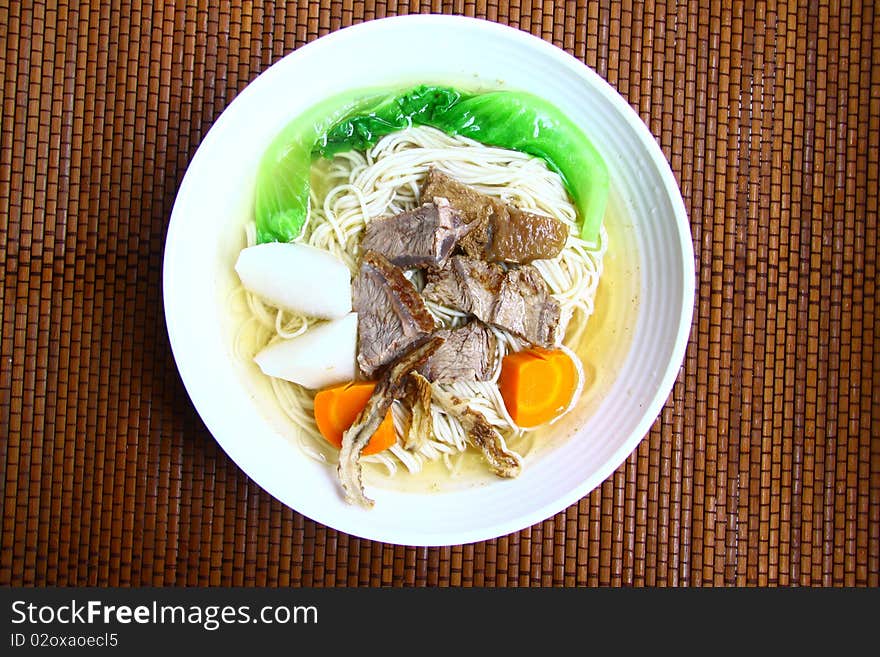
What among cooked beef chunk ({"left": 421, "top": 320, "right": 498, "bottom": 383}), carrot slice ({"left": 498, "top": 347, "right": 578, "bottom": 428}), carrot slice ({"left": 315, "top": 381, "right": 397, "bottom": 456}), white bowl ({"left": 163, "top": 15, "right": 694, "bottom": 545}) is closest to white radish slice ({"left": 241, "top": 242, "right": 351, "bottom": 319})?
white bowl ({"left": 163, "top": 15, "right": 694, "bottom": 545})

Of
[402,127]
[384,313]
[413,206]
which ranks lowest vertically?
Answer: [384,313]

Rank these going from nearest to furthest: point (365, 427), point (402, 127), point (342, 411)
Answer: point (365, 427) < point (342, 411) < point (402, 127)

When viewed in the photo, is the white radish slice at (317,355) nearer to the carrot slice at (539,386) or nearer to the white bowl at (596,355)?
the white bowl at (596,355)

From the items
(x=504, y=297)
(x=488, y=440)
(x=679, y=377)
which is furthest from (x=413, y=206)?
(x=679, y=377)

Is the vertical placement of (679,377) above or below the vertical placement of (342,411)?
above

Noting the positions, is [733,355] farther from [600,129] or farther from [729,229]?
[600,129]

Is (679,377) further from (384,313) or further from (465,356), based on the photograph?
(384,313)
